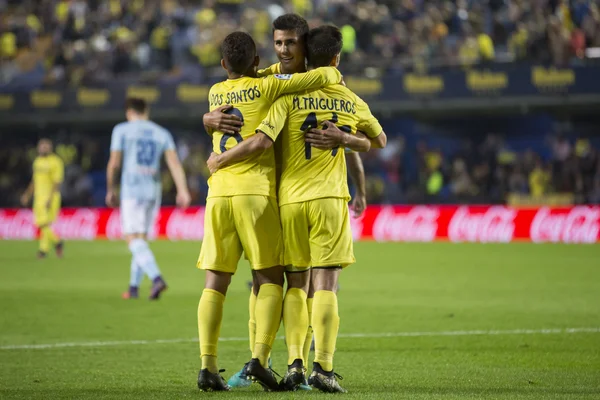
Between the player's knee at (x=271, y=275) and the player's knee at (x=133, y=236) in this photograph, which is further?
the player's knee at (x=133, y=236)

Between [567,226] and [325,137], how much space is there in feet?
60.9

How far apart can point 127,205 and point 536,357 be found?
21.9 feet

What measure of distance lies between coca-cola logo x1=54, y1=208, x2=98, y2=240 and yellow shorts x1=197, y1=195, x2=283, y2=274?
23.4 meters

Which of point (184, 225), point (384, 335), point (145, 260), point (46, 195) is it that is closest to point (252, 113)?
point (384, 335)

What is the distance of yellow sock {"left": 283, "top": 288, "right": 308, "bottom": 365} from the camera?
6.84 m

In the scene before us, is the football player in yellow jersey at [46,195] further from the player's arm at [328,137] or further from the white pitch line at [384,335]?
the player's arm at [328,137]

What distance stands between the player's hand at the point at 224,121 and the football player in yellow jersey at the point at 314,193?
0.55 ft

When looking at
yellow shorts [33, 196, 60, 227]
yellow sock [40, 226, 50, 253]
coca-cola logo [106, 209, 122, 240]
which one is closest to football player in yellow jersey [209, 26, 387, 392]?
yellow shorts [33, 196, 60, 227]

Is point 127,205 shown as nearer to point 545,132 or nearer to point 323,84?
point 323,84

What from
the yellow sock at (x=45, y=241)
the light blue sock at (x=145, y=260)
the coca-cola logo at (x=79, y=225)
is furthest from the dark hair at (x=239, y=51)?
the coca-cola logo at (x=79, y=225)

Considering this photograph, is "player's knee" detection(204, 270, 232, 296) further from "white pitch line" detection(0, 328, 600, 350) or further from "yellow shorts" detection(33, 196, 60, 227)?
"yellow shorts" detection(33, 196, 60, 227)

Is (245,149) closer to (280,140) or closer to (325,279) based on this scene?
(280,140)

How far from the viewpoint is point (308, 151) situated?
6.88 meters

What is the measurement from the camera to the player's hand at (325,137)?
6.84 meters
